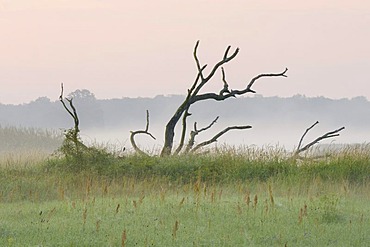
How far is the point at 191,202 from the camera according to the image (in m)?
12.7

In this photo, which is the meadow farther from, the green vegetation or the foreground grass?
the green vegetation

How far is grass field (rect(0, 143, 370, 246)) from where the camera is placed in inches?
382

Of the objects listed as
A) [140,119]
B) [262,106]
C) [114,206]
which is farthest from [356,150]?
[262,106]

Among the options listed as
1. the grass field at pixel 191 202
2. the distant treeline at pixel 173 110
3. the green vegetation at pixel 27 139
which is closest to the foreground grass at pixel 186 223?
the grass field at pixel 191 202

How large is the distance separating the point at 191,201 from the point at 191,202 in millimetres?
235

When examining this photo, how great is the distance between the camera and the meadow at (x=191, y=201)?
383 inches

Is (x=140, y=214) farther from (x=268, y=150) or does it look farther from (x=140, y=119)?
(x=140, y=119)

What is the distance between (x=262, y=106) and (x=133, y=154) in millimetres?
57691

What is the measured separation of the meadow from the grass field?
0.06 feet

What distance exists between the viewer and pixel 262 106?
77.4m

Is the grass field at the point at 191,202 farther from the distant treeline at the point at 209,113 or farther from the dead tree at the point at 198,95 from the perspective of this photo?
the distant treeline at the point at 209,113

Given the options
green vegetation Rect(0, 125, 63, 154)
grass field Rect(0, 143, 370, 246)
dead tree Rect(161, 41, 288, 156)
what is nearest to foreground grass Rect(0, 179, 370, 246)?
grass field Rect(0, 143, 370, 246)

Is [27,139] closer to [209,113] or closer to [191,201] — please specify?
[191,201]

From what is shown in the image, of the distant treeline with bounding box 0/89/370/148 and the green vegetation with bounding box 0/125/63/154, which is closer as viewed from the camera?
the green vegetation with bounding box 0/125/63/154
